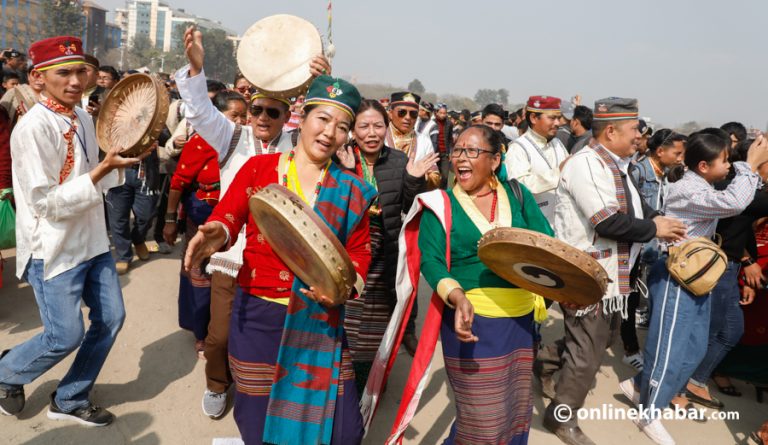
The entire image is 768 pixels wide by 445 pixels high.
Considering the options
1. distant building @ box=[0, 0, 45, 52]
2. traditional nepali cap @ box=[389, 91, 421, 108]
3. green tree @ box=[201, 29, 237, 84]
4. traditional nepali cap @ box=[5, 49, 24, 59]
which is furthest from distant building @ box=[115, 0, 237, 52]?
traditional nepali cap @ box=[389, 91, 421, 108]

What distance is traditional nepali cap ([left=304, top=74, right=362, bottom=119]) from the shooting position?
2566mm

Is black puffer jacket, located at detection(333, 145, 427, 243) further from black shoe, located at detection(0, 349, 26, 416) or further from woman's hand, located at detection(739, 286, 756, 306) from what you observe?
woman's hand, located at detection(739, 286, 756, 306)

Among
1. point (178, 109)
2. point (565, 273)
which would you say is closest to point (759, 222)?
point (565, 273)

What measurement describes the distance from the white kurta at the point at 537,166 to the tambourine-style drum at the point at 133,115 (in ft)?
11.8

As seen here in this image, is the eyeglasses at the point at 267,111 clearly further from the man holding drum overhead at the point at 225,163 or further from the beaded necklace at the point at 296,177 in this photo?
the beaded necklace at the point at 296,177

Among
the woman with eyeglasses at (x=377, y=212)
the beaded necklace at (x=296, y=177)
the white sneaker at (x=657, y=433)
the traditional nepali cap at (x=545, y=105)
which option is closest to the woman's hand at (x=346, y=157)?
the woman with eyeglasses at (x=377, y=212)

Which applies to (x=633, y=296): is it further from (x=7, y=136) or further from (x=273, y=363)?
(x=7, y=136)

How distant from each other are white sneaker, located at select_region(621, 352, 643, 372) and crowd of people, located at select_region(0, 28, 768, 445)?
58cm

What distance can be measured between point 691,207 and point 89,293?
427 centimetres

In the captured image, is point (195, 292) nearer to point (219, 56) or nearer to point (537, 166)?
point (537, 166)

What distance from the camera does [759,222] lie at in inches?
190

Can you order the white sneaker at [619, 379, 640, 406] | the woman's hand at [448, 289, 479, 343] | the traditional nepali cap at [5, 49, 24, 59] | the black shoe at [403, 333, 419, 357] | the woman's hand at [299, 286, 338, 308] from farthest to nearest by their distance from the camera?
1. the traditional nepali cap at [5, 49, 24, 59]
2. the black shoe at [403, 333, 419, 357]
3. the white sneaker at [619, 379, 640, 406]
4. the woman's hand at [448, 289, 479, 343]
5. the woman's hand at [299, 286, 338, 308]

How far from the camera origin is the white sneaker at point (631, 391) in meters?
4.44
